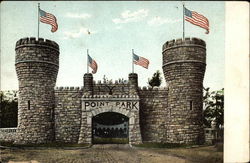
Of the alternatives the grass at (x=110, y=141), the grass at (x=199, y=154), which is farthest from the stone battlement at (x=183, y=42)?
the grass at (x=110, y=141)

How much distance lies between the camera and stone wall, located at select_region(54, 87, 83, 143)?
10172 mm

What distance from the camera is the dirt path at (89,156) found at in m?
9.24

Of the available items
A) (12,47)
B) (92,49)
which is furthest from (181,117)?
(12,47)

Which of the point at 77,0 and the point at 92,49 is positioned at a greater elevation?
the point at 77,0

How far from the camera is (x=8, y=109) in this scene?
10.6m

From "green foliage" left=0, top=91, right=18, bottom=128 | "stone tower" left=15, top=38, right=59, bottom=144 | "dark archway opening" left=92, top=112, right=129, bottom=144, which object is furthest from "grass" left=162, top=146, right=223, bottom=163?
"green foliage" left=0, top=91, right=18, bottom=128

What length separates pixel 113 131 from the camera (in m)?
10.3

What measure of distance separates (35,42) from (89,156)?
4399 mm

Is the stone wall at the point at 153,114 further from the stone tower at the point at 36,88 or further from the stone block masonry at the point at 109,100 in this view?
the stone tower at the point at 36,88

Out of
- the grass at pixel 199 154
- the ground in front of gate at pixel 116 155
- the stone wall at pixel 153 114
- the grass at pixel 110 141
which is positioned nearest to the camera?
the grass at pixel 199 154

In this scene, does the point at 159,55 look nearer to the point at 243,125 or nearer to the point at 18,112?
the point at 243,125

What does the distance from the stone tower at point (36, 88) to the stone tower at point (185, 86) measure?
12.9ft

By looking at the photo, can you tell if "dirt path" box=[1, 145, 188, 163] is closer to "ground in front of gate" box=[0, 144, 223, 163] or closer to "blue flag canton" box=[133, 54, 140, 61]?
"ground in front of gate" box=[0, 144, 223, 163]

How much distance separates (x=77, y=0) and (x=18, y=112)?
4361 millimetres
